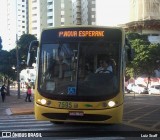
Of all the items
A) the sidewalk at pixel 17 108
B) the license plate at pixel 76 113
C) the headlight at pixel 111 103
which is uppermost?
the headlight at pixel 111 103

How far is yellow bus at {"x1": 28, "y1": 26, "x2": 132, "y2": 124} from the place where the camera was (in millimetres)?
11914

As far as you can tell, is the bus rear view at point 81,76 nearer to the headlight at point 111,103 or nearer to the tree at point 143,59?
the headlight at point 111,103

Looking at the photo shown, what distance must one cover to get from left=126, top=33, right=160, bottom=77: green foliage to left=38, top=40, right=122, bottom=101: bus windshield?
47903 mm

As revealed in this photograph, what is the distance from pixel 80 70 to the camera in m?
12.2

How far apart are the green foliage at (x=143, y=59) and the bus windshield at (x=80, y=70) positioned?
47903 millimetres

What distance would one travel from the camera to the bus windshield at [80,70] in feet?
39.4

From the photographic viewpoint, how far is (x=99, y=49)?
40.9 ft

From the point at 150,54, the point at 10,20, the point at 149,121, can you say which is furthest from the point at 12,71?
the point at 10,20

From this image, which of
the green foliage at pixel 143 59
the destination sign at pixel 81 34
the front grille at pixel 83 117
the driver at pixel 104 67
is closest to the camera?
the front grille at pixel 83 117

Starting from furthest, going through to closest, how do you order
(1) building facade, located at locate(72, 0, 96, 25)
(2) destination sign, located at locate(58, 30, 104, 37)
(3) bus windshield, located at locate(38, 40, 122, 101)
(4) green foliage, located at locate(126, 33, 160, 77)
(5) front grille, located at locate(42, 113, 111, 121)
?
(1) building facade, located at locate(72, 0, 96, 25) → (4) green foliage, located at locate(126, 33, 160, 77) → (2) destination sign, located at locate(58, 30, 104, 37) → (3) bus windshield, located at locate(38, 40, 122, 101) → (5) front grille, located at locate(42, 113, 111, 121)

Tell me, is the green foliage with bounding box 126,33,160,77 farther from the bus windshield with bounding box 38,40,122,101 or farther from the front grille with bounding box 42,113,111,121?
Result: the front grille with bounding box 42,113,111,121

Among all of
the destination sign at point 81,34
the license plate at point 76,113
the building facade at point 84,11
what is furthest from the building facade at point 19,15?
the license plate at point 76,113

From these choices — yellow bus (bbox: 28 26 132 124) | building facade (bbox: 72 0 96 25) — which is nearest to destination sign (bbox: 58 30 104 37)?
yellow bus (bbox: 28 26 132 124)

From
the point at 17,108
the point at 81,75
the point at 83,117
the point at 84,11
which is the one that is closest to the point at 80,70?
the point at 81,75
